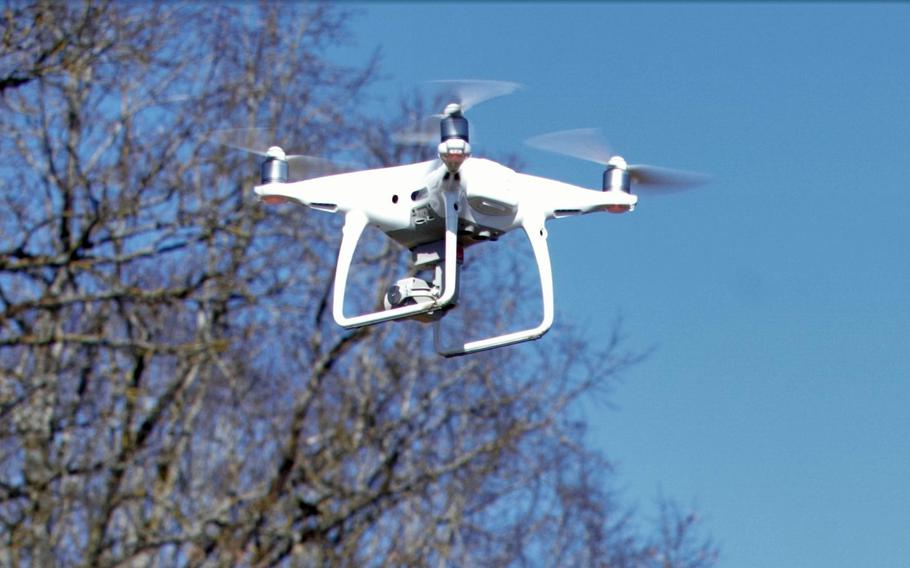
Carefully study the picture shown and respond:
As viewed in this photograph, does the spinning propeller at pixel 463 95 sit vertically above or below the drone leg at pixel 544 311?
above

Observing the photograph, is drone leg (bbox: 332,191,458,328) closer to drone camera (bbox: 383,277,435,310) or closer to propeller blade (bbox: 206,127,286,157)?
drone camera (bbox: 383,277,435,310)

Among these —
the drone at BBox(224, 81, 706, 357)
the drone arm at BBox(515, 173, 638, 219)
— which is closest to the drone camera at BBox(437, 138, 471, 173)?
the drone at BBox(224, 81, 706, 357)

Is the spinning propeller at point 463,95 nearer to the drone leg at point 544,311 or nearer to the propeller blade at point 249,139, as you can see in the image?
the drone leg at point 544,311

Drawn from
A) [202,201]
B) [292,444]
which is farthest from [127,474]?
[202,201]

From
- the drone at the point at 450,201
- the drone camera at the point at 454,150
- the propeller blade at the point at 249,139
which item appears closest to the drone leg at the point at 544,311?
the drone at the point at 450,201

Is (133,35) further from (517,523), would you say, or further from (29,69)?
(517,523)

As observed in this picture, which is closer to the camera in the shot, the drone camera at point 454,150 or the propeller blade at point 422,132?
the drone camera at point 454,150

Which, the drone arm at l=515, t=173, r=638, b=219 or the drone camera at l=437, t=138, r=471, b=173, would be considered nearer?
the drone camera at l=437, t=138, r=471, b=173

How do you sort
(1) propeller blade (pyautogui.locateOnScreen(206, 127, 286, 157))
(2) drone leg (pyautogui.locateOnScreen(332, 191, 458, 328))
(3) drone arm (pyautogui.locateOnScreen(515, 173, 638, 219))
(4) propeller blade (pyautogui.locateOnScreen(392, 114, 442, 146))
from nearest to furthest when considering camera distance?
(2) drone leg (pyautogui.locateOnScreen(332, 191, 458, 328)), (4) propeller blade (pyautogui.locateOnScreen(392, 114, 442, 146)), (3) drone arm (pyautogui.locateOnScreen(515, 173, 638, 219)), (1) propeller blade (pyautogui.locateOnScreen(206, 127, 286, 157))

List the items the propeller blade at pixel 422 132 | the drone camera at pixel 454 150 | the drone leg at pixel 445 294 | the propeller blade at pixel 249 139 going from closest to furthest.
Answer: the drone camera at pixel 454 150 → the drone leg at pixel 445 294 → the propeller blade at pixel 422 132 → the propeller blade at pixel 249 139
